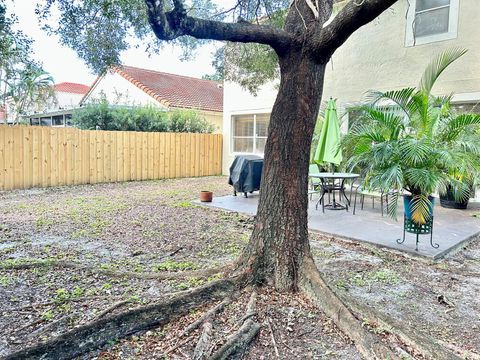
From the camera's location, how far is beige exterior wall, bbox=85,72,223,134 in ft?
54.4

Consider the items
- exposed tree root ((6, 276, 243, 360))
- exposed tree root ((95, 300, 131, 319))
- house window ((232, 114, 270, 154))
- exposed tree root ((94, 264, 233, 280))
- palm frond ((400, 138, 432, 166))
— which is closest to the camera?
exposed tree root ((6, 276, 243, 360))

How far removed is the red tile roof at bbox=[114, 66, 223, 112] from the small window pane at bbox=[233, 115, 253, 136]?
339 centimetres

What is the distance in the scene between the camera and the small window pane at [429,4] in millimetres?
8445

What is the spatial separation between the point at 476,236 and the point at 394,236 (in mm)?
1414

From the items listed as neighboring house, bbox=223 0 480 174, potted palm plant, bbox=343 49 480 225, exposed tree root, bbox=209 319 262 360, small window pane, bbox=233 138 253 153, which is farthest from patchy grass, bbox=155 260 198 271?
small window pane, bbox=233 138 253 153

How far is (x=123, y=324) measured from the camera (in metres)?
2.56

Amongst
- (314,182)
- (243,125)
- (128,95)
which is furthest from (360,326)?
(128,95)

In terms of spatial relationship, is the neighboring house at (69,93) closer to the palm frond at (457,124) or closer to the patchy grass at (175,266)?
the patchy grass at (175,266)

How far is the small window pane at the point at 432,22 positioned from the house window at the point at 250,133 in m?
5.37

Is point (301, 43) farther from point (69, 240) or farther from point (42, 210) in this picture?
point (42, 210)

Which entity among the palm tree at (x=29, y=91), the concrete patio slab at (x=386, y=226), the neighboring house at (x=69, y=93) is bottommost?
the concrete patio slab at (x=386, y=226)

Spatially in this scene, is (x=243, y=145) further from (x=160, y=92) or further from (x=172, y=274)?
(x=172, y=274)

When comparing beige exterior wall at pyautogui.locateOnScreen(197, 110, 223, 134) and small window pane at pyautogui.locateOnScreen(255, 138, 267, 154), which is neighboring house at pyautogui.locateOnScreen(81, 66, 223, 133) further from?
small window pane at pyautogui.locateOnScreen(255, 138, 267, 154)

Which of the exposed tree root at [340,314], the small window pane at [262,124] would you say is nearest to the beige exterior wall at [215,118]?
the small window pane at [262,124]
